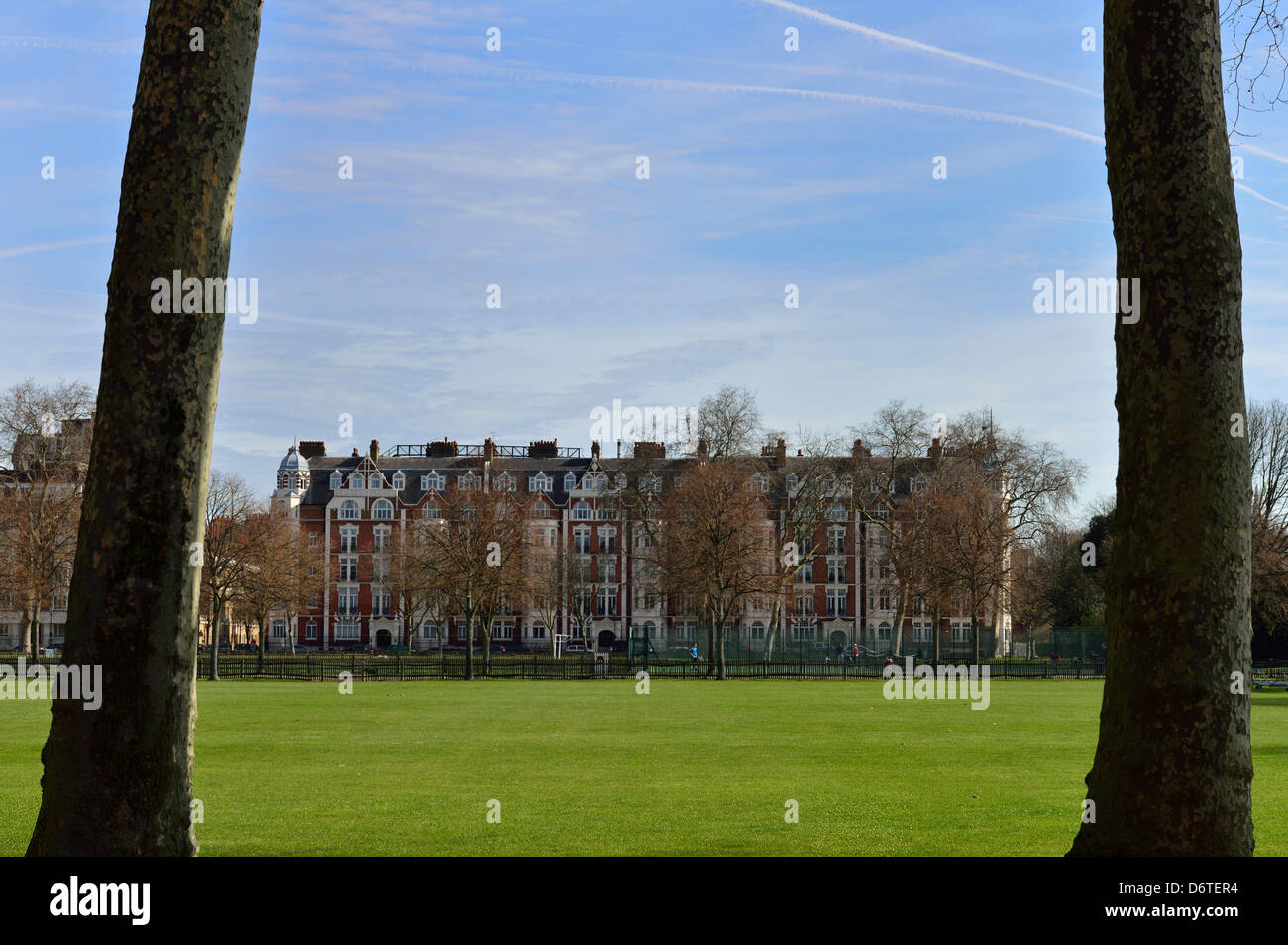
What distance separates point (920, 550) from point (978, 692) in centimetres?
2889

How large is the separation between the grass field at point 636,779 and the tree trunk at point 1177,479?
4.96 m

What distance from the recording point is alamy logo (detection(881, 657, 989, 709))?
42844mm

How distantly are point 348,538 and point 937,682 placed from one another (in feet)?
219

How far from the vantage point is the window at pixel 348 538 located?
108 meters

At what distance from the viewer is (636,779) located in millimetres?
18094

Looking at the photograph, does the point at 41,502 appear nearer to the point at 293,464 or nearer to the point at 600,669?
the point at 600,669

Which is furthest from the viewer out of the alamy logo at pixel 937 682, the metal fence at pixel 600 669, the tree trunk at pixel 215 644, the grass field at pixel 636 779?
the metal fence at pixel 600 669

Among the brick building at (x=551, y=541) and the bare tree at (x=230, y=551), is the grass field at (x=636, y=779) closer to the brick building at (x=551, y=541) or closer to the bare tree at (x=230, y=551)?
the bare tree at (x=230, y=551)

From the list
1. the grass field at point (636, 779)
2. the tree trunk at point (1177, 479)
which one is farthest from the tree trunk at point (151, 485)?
the tree trunk at point (1177, 479)

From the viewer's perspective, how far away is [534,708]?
35000mm

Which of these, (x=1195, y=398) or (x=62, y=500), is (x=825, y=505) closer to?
(x=62, y=500)

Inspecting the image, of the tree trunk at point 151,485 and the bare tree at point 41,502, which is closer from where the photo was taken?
the tree trunk at point 151,485

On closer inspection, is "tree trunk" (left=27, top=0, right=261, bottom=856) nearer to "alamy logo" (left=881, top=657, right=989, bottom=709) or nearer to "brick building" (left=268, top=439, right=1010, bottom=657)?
"alamy logo" (left=881, top=657, right=989, bottom=709)
